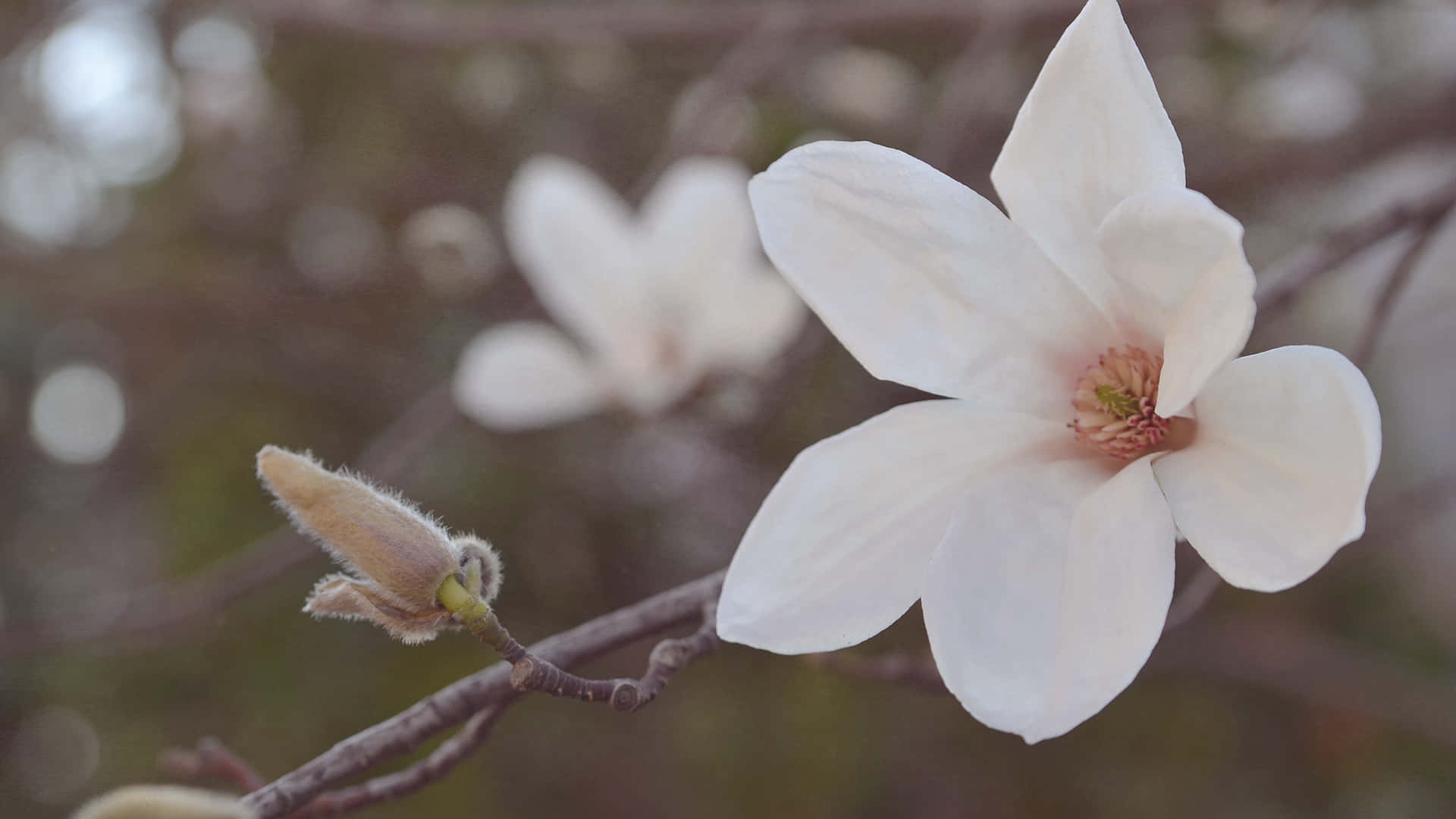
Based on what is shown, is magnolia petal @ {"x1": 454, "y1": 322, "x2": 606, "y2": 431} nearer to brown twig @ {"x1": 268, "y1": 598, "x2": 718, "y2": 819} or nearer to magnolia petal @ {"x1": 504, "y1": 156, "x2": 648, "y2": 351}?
magnolia petal @ {"x1": 504, "y1": 156, "x2": 648, "y2": 351}

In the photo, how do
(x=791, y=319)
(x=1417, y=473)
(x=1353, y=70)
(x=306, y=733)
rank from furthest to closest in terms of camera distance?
(x=1417, y=473) < (x=1353, y=70) < (x=306, y=733) < (x=791, y=319)

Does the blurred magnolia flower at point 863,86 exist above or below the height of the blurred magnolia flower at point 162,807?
below

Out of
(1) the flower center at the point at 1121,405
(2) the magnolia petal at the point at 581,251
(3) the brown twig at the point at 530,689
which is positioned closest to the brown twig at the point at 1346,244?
(1) the flower center at the point at 1121,405

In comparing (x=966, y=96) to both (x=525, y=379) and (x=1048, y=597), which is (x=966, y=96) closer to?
(x=525, y=379)

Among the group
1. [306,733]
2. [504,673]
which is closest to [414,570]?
[504,673]

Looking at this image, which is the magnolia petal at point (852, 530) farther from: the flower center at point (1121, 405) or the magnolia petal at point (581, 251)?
the magnolia petal at point (581, 251)

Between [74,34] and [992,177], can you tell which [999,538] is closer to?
[992,177]

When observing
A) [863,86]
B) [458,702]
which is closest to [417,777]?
[458,702]
